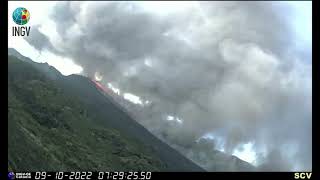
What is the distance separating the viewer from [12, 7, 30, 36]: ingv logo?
36.3 meters

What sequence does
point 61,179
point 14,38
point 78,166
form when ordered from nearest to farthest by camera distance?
1. point 61,179
2. point 14,38
3. point 78,166

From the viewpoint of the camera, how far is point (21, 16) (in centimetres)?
3672

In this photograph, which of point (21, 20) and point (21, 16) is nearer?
point (21, 16)

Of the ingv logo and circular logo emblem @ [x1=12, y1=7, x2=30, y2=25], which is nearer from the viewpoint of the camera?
the ingv logo

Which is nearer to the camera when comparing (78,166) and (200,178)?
(200,178)

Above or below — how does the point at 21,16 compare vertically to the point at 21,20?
above

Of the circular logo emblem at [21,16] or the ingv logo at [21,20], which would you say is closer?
the ingv logo at [21,20]

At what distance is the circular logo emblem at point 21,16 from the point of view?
120ft

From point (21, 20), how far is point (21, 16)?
1.06 feet

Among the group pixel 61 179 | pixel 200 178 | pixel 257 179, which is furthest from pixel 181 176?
pixel 61 179
